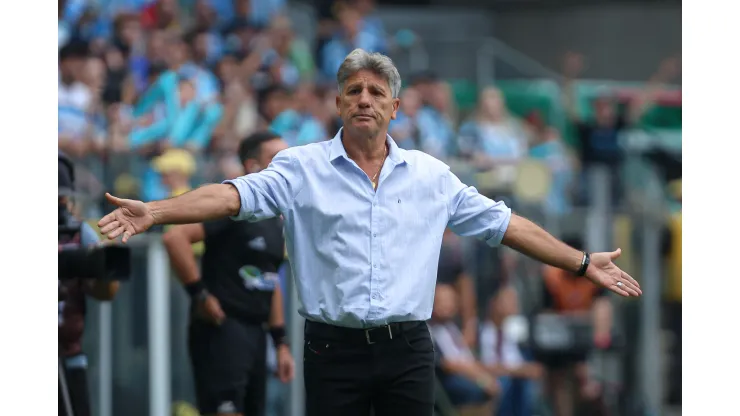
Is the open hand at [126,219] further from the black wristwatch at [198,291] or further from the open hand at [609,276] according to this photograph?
the black wristwatch at [198,291]

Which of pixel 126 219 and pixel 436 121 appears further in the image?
pixel 436 121

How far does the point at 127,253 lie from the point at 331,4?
996cm

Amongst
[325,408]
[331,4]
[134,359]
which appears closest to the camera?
[325,408]

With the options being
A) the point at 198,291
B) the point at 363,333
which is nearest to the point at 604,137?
the point at 198,291

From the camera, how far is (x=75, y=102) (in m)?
11.6

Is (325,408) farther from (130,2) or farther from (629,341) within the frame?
(130,2)

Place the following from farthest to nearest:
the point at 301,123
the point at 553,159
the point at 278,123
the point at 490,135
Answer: the point at 490,135, the point at 553,159, the point at 301,123, the point at 278,123

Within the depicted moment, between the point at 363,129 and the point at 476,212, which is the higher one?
the point at 363,129

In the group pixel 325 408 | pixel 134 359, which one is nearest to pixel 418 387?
pixel 325 408

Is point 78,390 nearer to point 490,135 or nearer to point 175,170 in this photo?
point 175,170

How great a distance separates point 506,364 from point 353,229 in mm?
6250

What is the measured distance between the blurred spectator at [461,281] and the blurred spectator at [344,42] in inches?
153

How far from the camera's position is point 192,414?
9.87m

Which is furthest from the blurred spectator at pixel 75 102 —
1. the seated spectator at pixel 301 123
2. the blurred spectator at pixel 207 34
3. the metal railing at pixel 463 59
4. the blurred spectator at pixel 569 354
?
the metal railing at pixel 463 59
